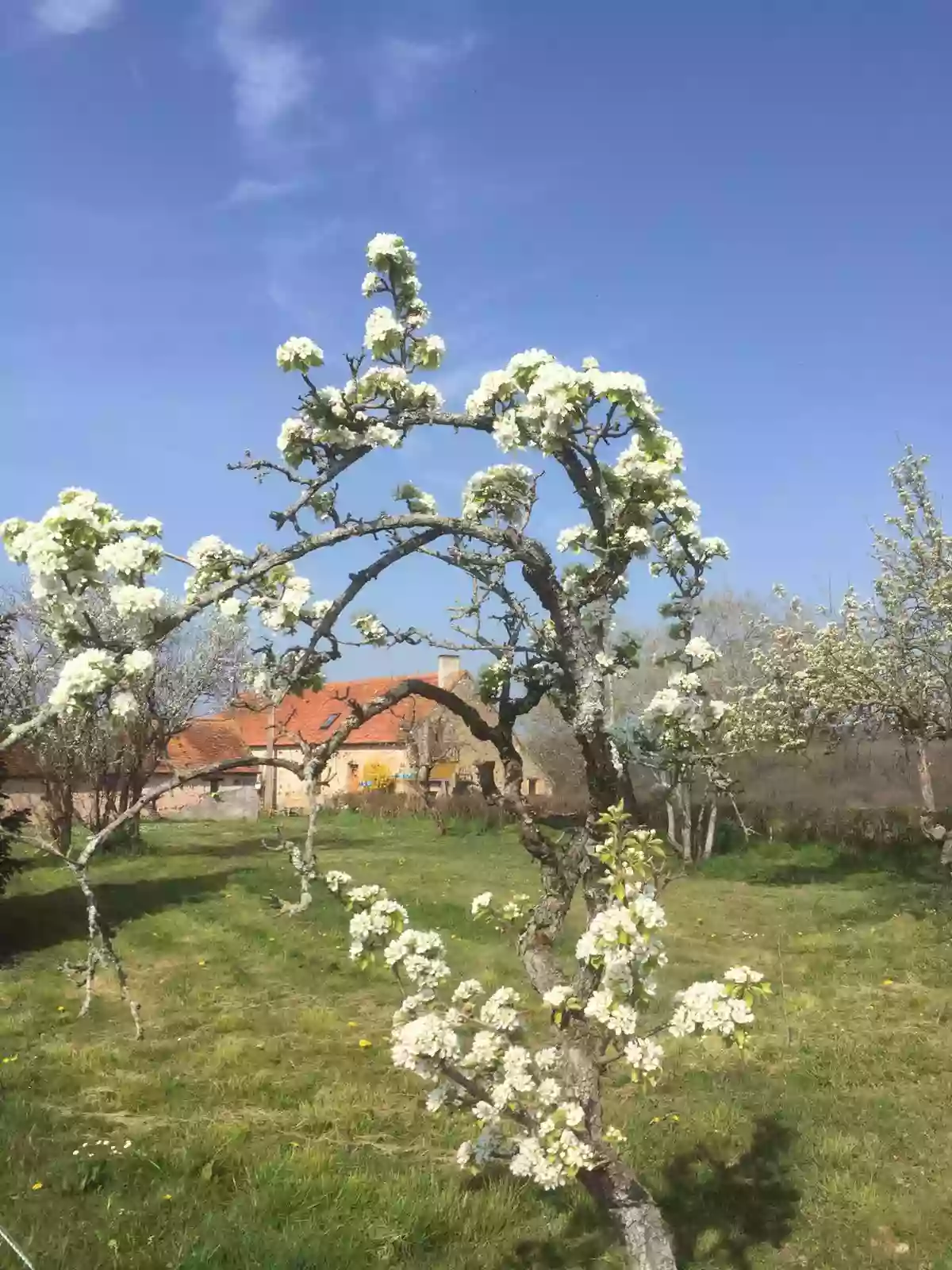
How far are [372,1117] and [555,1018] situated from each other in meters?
3.96

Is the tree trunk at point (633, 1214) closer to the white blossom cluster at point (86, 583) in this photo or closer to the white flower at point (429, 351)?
the white blossom cluster at point (86, 583)

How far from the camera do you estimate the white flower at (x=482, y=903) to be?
451cm

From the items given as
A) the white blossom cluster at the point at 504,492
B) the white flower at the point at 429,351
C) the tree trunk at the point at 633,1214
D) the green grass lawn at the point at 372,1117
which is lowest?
the green grass lawn at the point at 372,1117

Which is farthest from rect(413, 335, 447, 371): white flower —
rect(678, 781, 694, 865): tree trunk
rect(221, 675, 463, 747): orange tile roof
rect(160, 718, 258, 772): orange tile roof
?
rect(160, 718, 258, 772): orange tile roof

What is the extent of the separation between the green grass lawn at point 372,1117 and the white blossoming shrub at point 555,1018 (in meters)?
1.76

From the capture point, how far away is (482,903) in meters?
4.57

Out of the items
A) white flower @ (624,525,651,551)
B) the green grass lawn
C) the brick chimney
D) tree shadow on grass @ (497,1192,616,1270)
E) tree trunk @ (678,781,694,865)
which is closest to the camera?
white flower @ (624,525,651,551)

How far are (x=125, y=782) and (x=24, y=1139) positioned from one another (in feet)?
50.7

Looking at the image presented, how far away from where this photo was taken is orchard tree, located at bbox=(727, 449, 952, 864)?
15812 mm

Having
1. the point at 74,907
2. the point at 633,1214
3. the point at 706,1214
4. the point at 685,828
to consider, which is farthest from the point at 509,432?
the point at 685,828

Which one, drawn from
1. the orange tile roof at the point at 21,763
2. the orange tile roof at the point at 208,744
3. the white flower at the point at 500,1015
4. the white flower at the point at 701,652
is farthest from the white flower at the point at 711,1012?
the orange tile roof at the point at 208,744

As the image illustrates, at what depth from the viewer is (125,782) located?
2105cm

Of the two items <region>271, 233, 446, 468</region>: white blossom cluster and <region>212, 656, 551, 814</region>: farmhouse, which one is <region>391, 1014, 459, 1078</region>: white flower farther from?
<region>212, 656, 551, 814</region>: farmhouse

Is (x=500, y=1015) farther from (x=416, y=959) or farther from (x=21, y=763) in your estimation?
(x=21, y=763)
